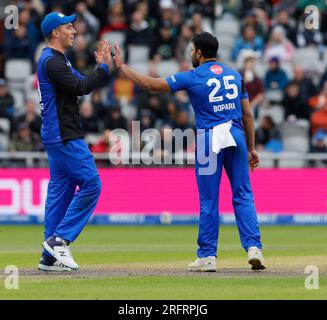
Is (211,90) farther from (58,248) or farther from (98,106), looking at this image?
(98,106)

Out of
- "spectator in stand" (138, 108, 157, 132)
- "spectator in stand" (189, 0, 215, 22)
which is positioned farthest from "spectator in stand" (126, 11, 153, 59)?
"spectator in stand" (138, 108, 157, 132)

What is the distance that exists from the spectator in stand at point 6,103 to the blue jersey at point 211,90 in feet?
39.6

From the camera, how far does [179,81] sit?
11977 millimetres

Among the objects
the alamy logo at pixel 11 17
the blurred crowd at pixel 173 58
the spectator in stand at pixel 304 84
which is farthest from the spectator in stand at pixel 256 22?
the alamy logo at pixel 11 17

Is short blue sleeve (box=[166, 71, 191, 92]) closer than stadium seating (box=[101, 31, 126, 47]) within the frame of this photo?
Yes

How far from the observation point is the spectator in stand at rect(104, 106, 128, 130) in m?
22.9

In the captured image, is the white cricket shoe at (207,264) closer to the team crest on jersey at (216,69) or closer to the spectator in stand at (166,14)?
the team crest on jersey at (216,69)

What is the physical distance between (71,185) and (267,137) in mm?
11437

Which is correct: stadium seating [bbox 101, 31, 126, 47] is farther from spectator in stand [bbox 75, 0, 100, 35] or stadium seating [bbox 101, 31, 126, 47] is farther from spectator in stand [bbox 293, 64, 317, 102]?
spectator in stand [bbox 293, 64, 317, 102]

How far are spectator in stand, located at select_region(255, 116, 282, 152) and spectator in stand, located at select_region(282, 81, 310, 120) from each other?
2.35 feet

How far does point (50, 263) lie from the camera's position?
12383 millimetres
